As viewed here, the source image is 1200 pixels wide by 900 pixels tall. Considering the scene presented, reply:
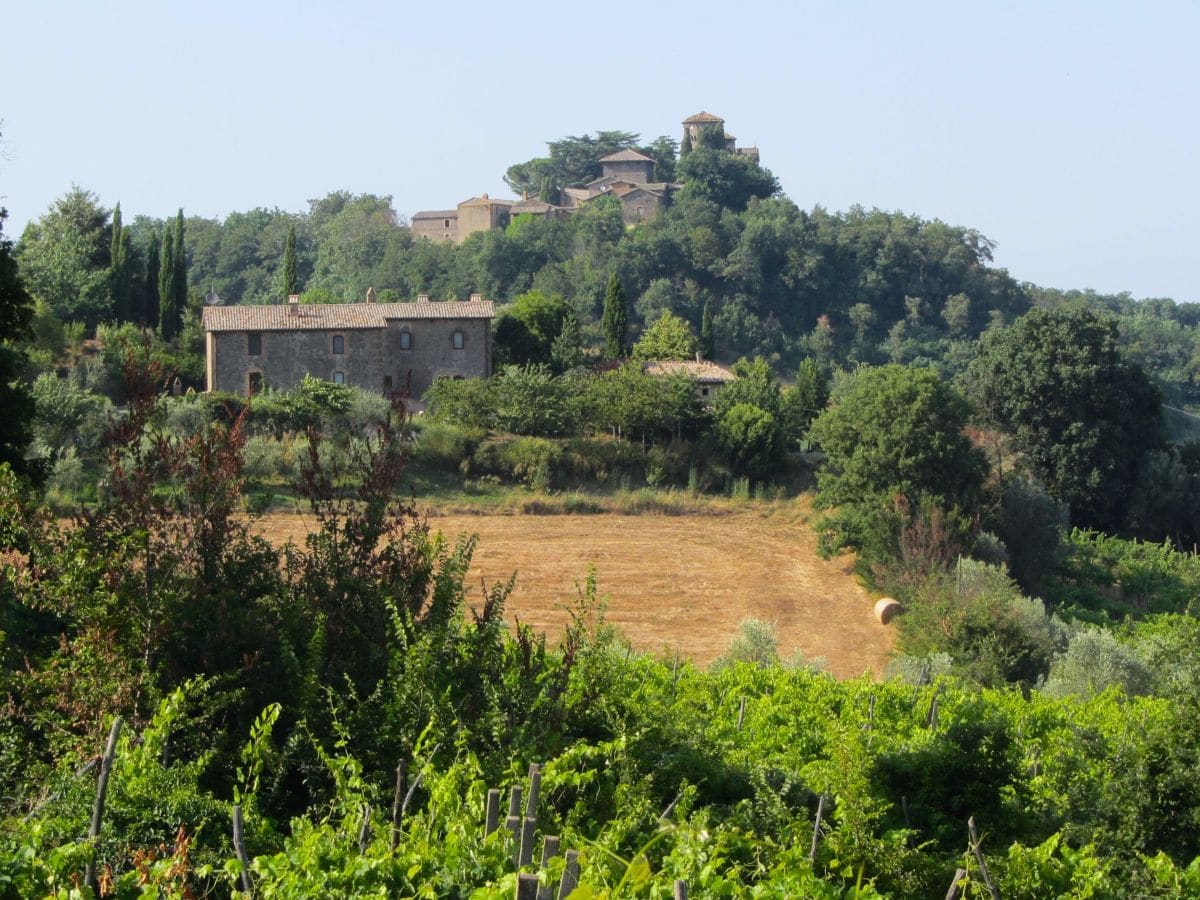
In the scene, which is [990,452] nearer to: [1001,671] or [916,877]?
[1001,671]

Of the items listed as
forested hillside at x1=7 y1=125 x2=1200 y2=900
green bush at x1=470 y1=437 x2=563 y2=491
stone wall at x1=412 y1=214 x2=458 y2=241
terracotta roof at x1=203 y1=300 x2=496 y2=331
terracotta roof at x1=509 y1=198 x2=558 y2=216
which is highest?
terracotta roof at x1=509 y1=198 x2=558 y2=216

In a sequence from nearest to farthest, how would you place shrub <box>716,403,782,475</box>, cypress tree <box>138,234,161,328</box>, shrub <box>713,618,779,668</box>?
shrub <box>713,618,779,668</box> < shrub <box>716,403,782,475</box> < cypress tree <box>138,234,161,328</box>

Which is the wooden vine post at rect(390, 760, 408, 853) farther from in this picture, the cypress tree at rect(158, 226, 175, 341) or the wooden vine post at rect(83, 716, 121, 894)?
the cypress tree at rect(158, 226, 175, 341)

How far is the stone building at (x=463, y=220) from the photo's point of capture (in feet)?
372

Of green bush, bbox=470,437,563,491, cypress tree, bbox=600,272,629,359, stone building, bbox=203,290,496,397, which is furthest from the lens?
cypress tree, bbox=600,272,629,359

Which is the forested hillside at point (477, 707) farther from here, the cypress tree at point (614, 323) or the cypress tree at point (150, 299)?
the cypress tree at point (614, 323)

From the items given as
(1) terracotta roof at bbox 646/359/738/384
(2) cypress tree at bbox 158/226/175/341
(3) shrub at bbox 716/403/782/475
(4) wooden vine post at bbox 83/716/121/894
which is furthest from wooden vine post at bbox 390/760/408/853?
(2) cypress tree at bbox 158/226/175/341

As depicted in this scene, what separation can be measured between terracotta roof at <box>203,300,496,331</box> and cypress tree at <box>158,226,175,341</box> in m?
4.02

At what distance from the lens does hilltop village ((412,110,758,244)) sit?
11394 centimetres

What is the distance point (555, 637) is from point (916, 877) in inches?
703

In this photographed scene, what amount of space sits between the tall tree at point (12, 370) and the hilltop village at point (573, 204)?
9485 centimetres

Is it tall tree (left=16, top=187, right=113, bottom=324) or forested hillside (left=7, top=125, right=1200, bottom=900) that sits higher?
tall tree (left=16, top=187, right=113, bottom=324)

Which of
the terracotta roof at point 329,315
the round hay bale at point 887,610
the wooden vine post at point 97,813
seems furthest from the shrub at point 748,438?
the wooden vine post at point 97,813

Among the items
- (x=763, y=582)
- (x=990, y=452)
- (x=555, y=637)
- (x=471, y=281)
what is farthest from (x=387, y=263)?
(x=555, y=637)
